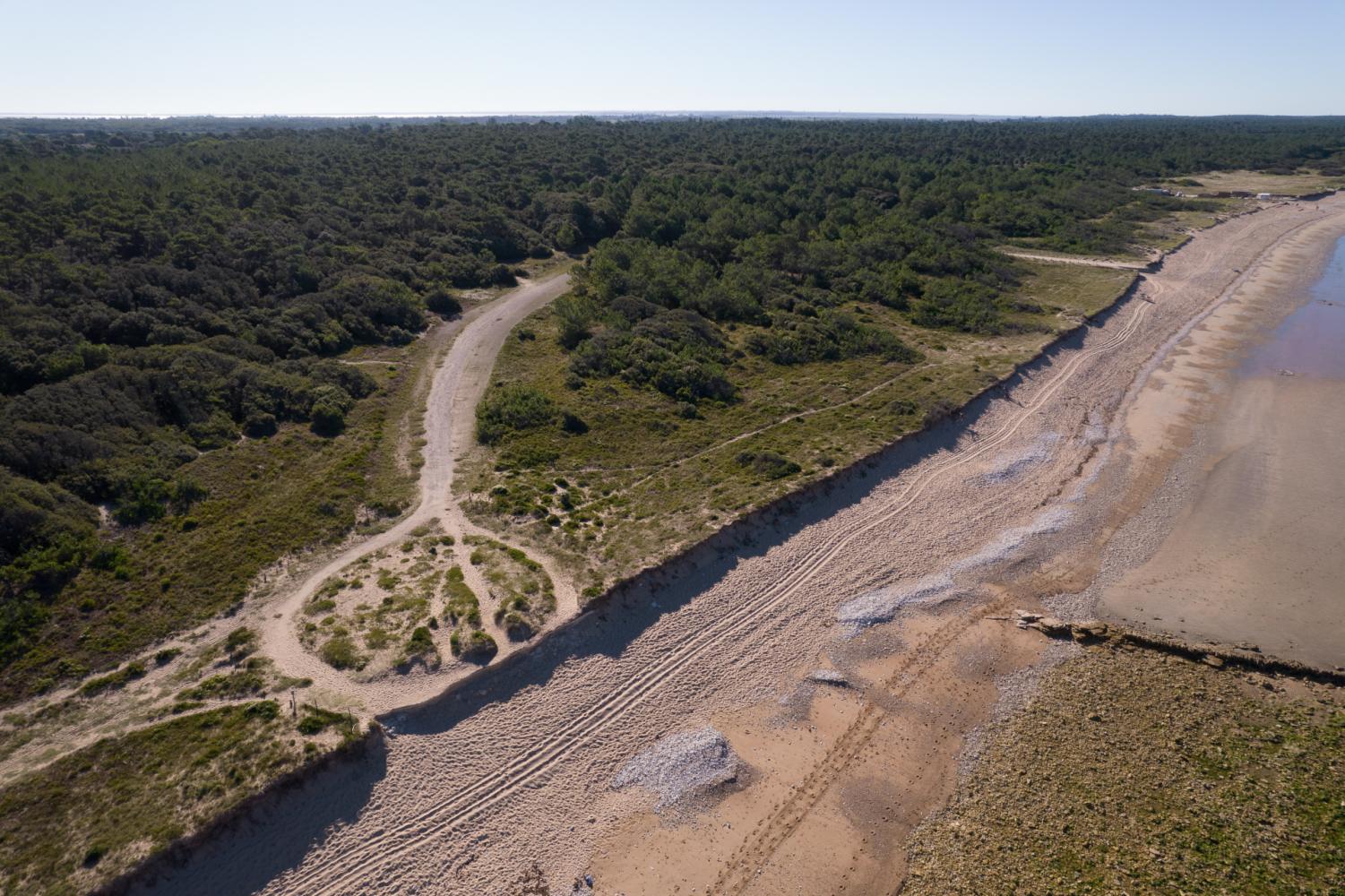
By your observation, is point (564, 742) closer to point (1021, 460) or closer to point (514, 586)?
point (514, 586)

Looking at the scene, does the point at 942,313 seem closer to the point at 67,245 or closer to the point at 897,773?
the point at 897,773

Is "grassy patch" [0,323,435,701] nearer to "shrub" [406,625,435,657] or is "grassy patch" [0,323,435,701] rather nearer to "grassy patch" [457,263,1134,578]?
"grassy patch" [457,263,1134,578]

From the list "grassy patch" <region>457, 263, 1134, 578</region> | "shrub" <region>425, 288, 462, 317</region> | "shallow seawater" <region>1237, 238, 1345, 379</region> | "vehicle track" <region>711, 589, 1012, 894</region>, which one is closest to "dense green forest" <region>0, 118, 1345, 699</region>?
"shrub" <region>425, 288, 462, 317</region>

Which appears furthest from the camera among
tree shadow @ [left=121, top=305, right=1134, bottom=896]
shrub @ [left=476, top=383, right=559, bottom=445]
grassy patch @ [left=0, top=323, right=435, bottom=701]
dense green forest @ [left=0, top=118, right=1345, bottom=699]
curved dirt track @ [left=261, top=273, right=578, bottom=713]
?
shrub @ [left=476, top=383, right=559, bottom=445]

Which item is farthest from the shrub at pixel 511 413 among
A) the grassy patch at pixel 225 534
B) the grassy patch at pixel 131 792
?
the grassy patch at pixel 131 792

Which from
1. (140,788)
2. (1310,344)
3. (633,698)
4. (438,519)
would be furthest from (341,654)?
(1310,344)

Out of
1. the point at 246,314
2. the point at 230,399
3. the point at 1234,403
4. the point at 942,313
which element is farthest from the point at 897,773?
A: the point at 246,314

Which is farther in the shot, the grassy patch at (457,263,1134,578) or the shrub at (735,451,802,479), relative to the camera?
the shrub at (735,451,802,479)
